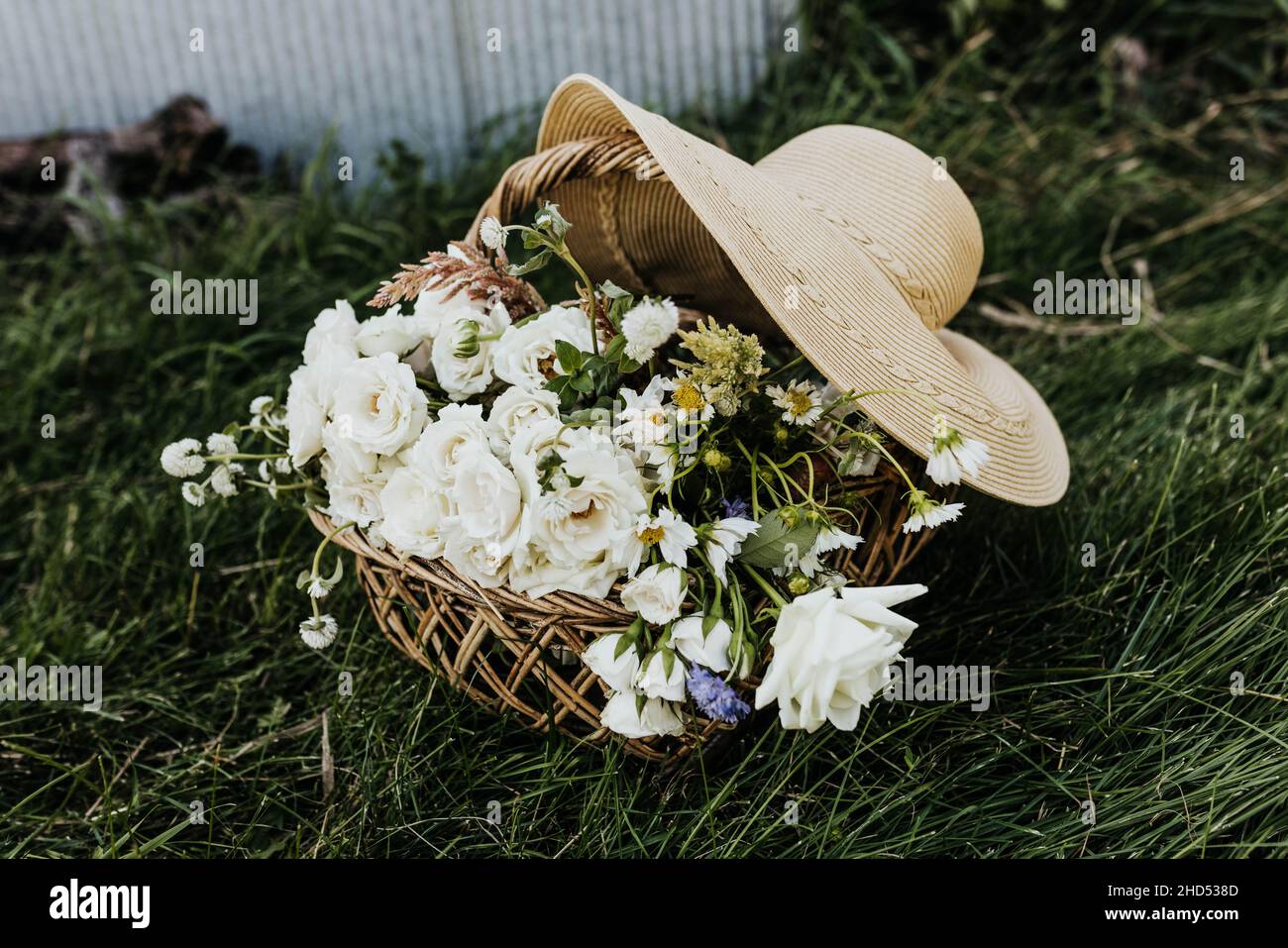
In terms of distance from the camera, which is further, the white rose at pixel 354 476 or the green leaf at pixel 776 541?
the white rose at pixel 354 476

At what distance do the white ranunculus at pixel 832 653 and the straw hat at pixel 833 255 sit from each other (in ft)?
0.60

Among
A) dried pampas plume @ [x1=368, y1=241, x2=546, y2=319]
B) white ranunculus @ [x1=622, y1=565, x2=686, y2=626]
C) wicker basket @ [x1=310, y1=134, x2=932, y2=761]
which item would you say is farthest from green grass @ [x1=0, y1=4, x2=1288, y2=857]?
dried pampas plume @ [x1=368, y1=241, x2=546, y2=319]

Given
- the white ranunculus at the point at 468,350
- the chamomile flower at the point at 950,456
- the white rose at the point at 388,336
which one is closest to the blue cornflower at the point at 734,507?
the chamomile flower at the point at 950,456

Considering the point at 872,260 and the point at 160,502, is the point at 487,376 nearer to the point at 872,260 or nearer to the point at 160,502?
the point at 872,260

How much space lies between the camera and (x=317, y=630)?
128cm

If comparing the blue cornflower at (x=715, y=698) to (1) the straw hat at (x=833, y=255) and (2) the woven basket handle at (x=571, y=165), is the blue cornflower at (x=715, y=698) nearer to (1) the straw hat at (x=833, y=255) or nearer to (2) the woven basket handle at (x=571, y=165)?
(1) the straw hat at (x=833, y=255)

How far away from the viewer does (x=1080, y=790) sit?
127 centimetres

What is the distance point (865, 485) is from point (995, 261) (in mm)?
1400

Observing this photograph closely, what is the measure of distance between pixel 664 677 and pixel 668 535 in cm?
14

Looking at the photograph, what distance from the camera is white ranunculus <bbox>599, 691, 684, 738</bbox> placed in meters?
1.09

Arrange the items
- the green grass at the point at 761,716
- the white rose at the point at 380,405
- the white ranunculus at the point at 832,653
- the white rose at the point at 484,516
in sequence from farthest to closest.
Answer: the green grass at the point at 761,716 < the white rose at the point at 380,405 < the white rose at the point at 484,516 < the white ranunculus at the point at 832,653

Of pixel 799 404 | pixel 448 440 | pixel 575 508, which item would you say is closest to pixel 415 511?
pixel 448 440

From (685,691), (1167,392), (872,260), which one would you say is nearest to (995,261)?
(1167,392)

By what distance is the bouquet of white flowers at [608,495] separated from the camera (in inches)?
41.1
